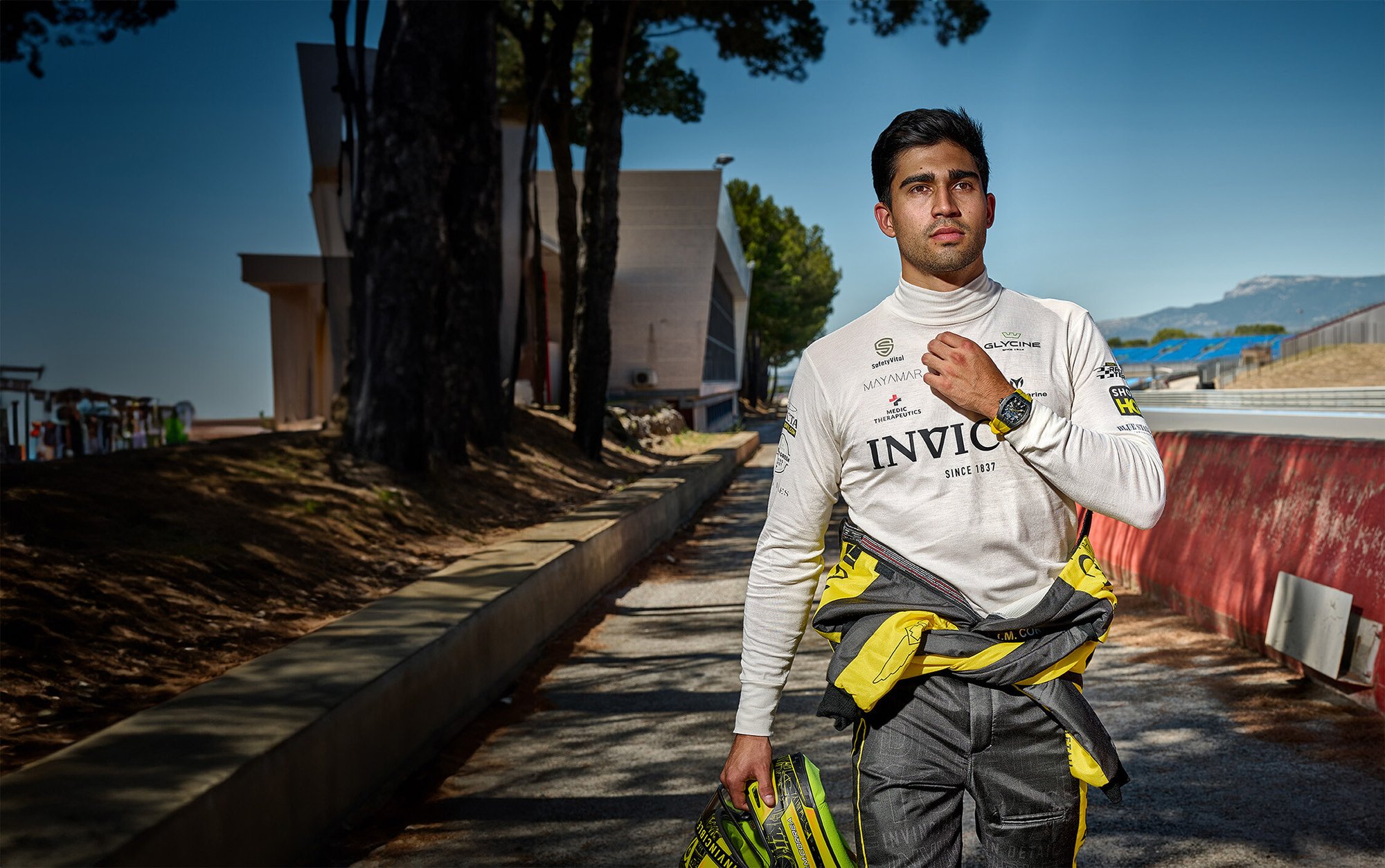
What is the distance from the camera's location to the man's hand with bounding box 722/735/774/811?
2578 millimetres

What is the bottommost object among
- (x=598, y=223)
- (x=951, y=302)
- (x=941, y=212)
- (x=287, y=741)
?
(x=287, y=741)

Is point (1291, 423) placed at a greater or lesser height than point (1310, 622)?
lesser

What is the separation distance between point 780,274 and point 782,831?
82.3 m

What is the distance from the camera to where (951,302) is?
254cm

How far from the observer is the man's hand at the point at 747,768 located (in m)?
2.58

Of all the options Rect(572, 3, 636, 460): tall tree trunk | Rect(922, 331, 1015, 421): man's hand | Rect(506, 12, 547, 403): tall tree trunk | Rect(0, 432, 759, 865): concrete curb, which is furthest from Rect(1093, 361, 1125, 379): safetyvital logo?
Rect(572, 3, 636, 460): tall tree trunk

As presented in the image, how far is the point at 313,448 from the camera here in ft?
37.8

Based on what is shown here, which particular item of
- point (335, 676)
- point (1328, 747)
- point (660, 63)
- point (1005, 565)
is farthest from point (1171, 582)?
point (660, 63)

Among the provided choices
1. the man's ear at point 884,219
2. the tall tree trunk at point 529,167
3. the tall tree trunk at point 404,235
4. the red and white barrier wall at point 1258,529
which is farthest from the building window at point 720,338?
the man's ear at point 884,219

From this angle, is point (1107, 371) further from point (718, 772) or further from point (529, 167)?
point (529, 167)

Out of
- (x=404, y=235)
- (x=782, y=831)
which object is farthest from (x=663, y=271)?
(x=782, y=831)

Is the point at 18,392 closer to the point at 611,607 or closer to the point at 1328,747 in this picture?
the point at 611,607

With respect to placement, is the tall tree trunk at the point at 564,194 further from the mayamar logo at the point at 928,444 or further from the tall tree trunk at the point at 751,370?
the tall tree trunk at the point at 751,370

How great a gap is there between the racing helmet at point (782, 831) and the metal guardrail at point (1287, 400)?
2581 cm
